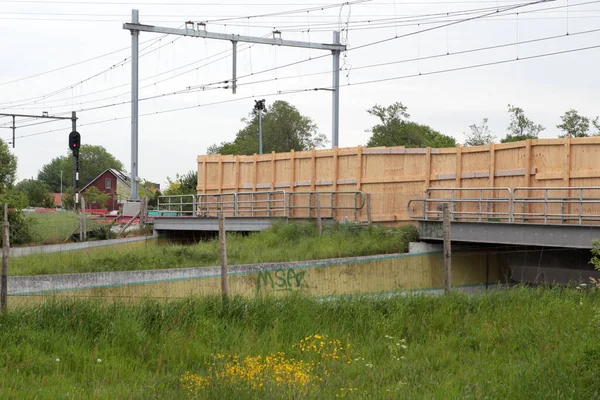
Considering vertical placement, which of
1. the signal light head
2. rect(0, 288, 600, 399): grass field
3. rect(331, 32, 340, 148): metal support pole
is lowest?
rect(0, 288, 600, 399): grass field

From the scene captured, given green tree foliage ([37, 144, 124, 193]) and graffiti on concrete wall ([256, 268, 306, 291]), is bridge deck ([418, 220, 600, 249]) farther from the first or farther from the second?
green tree foliage ([37, 144, 124, 193])

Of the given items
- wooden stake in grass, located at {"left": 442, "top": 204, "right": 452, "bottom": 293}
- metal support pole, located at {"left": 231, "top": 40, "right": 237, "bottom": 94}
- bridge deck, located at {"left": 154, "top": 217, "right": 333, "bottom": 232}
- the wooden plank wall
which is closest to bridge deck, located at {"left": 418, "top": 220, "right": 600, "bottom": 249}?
the wooden plank wall

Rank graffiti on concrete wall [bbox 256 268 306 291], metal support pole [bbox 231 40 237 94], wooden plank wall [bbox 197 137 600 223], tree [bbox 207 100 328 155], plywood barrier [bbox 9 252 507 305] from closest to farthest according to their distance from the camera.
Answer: plywood barrier [bbox 9 252 507 305]
graffiti on concrete wall [bbox 256 268 306 291]
wooden plank wall [bbox 197 137 600 223]
metal support pole [bbox 231 40 237 94]
tree [bbox 207 100 328 155]

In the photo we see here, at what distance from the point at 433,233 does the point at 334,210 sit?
710cm

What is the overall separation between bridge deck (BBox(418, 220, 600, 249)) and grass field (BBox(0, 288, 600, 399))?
12.4 feet

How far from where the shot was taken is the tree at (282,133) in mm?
83500

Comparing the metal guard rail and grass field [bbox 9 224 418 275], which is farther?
the metal guard rail

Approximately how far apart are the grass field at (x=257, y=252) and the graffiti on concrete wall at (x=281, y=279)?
2.06m

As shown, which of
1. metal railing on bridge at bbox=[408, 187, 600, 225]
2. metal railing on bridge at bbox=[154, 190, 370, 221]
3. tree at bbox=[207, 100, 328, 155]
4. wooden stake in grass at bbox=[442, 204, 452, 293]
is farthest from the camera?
tree at bbox=[207, 100, 328, 155]

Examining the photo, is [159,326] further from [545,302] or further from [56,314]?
[545,302]

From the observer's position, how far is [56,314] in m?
11.6

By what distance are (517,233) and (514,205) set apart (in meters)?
2.93

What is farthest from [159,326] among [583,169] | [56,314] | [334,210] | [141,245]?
[141,245]

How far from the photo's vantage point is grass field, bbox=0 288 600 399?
8.95 metres
